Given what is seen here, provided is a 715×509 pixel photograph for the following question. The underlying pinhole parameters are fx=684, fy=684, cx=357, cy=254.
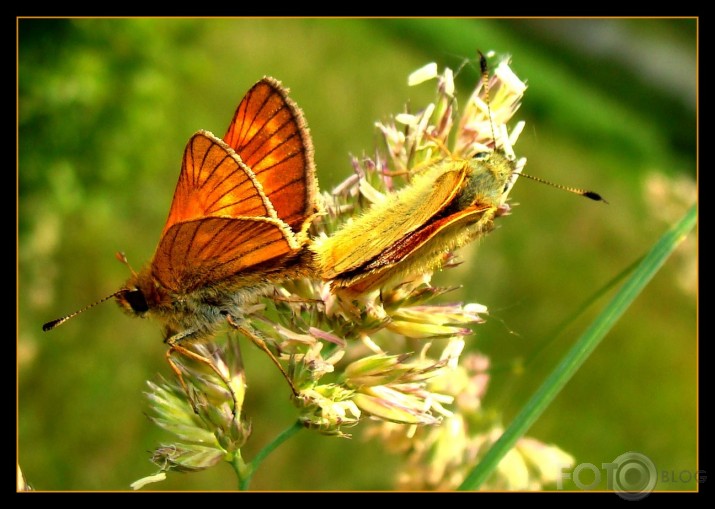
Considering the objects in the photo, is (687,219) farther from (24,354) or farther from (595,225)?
(595,225)

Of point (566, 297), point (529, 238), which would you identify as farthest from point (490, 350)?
→ point (529, 238)

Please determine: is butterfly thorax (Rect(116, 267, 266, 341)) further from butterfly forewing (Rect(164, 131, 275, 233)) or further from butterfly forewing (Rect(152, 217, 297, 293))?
butterfly forewing (Rect(164, 131, 275, 233))

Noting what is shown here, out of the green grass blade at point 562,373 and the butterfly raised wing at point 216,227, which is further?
the butterfly raised wing at point 216,227

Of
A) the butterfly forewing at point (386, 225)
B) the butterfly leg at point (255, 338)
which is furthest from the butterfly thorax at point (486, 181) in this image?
the butterfly leg at point (255, 338)

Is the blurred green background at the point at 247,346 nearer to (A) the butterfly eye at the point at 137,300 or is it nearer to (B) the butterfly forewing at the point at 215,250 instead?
(B) the butterfly forewing at the point at 215,250

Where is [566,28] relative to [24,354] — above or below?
above

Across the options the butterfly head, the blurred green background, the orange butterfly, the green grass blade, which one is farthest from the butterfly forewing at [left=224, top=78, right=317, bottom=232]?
the green grass blade
